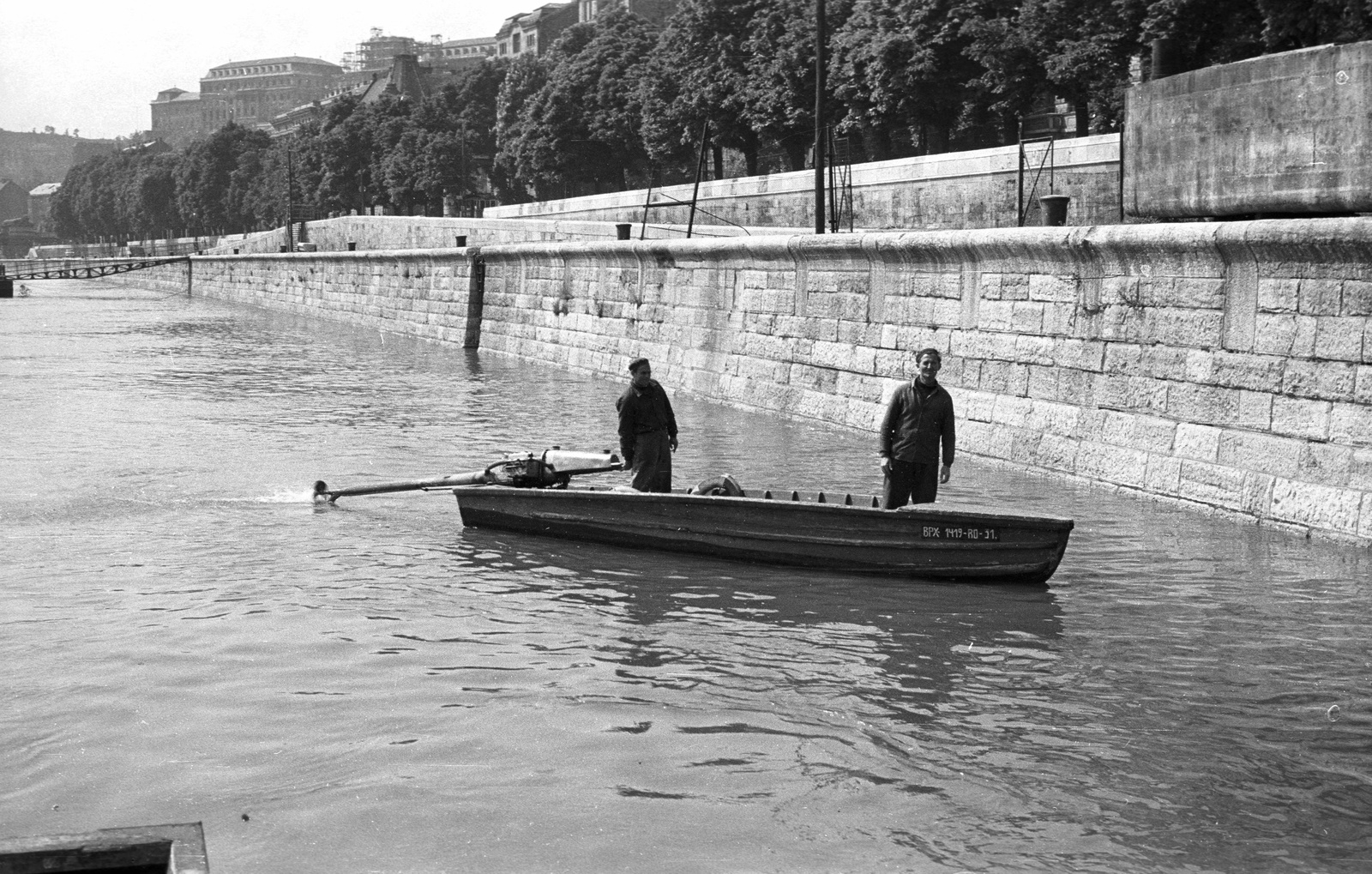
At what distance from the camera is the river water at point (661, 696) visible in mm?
6477

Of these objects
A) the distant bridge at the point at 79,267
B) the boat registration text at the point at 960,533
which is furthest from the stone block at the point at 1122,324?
the distant bridge at the point at 79,267

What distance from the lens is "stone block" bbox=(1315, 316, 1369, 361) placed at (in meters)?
11.6

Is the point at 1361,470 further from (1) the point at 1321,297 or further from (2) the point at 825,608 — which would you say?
(2) the point at 825,608

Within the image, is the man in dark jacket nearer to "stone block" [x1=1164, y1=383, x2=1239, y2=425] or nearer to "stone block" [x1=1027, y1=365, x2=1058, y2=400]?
"stone block" [x1=1164, y1=383, x2=1239, y2=425]

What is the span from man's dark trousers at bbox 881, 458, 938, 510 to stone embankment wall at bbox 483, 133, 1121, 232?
1223cm

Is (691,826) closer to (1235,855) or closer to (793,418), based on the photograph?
(1235,855)

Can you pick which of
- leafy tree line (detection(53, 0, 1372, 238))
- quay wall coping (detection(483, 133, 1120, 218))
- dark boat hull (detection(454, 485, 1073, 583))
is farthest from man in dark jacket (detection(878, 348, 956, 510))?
quay wall coping (detection(483, 133, 1120, 218))

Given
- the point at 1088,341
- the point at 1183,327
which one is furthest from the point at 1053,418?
the point at 1183,327

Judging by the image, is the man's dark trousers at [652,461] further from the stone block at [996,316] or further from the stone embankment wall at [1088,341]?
the stone block at [996,316]

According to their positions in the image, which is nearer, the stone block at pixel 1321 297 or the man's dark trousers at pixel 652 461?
the stone block at pixel 1321 297

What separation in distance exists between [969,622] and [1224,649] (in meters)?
1.62

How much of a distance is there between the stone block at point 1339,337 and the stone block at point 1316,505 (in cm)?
104

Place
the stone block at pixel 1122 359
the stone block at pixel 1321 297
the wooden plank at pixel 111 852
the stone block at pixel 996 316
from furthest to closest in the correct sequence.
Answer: the stone block at pixel 996 316 → the stone block at pixel 1122 359 → the stone block at pixel 1321 297 → the wooden plank at pixel 111 852

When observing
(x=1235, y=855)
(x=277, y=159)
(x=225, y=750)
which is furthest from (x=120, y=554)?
(x=277, y=159)
